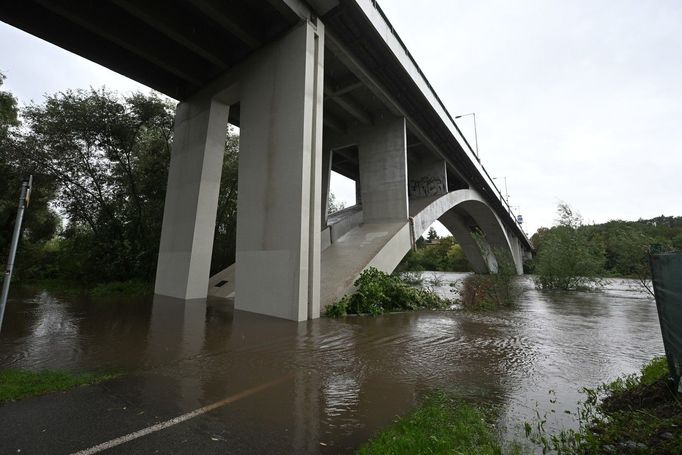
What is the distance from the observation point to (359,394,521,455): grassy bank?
226 centimetres

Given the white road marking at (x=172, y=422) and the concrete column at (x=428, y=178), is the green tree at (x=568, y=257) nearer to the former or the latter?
the concrete column at (x=428, y=178)

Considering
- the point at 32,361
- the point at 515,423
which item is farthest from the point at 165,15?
the point at 515,423

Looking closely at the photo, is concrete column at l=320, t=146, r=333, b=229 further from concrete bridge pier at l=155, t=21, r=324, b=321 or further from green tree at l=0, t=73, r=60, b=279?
green tree at l=0, t=73, r=60, b=279

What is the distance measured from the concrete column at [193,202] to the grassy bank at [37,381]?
8.08m

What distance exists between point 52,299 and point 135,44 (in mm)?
8662

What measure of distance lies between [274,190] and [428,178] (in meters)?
17.1

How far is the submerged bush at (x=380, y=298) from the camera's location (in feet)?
29.8

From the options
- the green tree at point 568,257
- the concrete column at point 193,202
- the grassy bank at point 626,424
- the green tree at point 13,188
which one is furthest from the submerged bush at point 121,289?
the green tree at point 568,257

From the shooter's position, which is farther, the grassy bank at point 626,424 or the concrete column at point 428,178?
the concrete column at point 428,178

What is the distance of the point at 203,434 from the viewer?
8.43 feet

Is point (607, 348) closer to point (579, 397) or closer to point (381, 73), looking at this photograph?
point (579, 397)

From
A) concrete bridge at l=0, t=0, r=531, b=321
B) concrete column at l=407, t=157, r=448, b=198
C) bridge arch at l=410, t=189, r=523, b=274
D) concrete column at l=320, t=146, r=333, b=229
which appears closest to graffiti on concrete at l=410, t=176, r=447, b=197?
concrete column at l=407, t=157, r=448, b=198

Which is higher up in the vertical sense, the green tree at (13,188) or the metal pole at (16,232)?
the green tree at (13,188)

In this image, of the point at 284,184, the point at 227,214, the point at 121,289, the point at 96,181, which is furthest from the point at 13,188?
the point at 284,184
